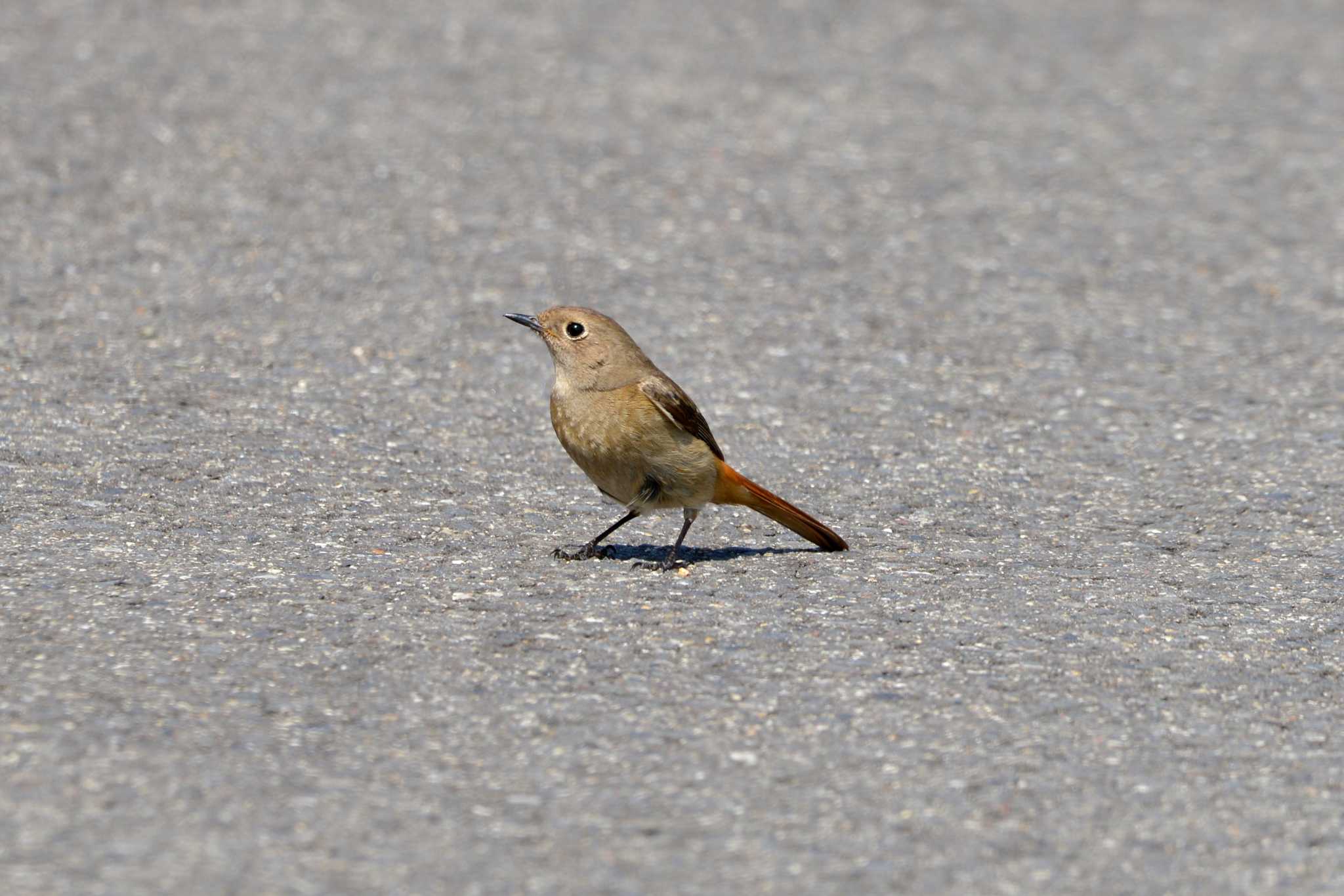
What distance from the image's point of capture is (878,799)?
15.0 feet

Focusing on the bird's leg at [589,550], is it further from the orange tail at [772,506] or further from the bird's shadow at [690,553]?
the orange tail at [772,506]

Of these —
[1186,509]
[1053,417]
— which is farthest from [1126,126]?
[1186,509]

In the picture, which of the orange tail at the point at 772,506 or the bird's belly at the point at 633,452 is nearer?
the bird's belly at the point at 633,452

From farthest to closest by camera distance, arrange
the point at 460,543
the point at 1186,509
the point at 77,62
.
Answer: the point at 77,62, the point at 1186,509, the point at 460,543

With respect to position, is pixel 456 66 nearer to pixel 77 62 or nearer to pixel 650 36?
pixel 650 36

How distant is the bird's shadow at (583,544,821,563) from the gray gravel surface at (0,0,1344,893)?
0.05 metres

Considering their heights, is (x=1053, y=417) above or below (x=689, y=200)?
below

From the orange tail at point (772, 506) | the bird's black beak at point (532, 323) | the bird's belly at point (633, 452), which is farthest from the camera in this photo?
the bird's black beak at point (532, 323)

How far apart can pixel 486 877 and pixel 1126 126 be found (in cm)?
965

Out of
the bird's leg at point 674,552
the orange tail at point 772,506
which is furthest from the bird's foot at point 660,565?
the orange tail at point 772,506

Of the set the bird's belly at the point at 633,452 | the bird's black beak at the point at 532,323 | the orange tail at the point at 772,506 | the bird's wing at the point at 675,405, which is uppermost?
the bird's black beak at the point at 532,323

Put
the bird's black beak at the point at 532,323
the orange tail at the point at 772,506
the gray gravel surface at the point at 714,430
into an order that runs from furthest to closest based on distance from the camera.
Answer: the bird's black beak at the point at 532,323
the orange tail at the point at 772,506
the gray gravel surface at the point at 714,430

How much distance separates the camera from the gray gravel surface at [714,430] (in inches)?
175

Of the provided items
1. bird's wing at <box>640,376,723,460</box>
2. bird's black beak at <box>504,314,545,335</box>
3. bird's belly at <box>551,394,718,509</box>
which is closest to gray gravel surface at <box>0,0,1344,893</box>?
bird's belly at <box>551,394,718,509</box>
